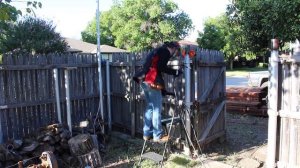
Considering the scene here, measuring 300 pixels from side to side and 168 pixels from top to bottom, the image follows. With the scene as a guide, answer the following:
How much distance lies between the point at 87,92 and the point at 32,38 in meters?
10.3

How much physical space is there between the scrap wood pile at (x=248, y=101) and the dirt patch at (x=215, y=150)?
1.20 m

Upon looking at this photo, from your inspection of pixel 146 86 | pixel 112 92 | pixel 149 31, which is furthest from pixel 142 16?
pixel 146 86

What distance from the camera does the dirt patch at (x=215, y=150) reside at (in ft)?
21.4

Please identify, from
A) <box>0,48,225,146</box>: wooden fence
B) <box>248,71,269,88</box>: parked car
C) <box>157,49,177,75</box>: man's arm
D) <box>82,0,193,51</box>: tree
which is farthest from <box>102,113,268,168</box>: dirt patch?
<box>82,0,193,51</box>: tree

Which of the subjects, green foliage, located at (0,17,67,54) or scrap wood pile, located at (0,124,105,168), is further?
green foliage, located at (0,17,67,54)

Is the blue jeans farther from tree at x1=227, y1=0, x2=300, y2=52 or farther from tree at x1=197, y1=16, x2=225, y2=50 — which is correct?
tree at x1=197, y1=16, x2=225, y2=50

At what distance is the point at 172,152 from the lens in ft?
23.3

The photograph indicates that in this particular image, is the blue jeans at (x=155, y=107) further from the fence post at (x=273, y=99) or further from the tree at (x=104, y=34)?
the tree at (x=104, y=34)

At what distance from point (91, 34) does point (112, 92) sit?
53145 mm

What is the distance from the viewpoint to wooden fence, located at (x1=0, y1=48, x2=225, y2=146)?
22.8 ft

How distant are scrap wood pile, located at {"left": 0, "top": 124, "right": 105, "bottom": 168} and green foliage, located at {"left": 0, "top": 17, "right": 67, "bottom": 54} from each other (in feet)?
35.9

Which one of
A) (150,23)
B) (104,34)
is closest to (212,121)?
(150,23)

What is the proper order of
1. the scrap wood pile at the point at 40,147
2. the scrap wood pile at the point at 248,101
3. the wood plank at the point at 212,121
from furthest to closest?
the scrap wood pile at the point at 248,101 → the wood plank at the point at 212,121 → the scrap wood pile at the point at 40,147

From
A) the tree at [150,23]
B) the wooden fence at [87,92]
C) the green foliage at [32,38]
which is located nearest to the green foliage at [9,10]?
the wooden fence at [87,92]
